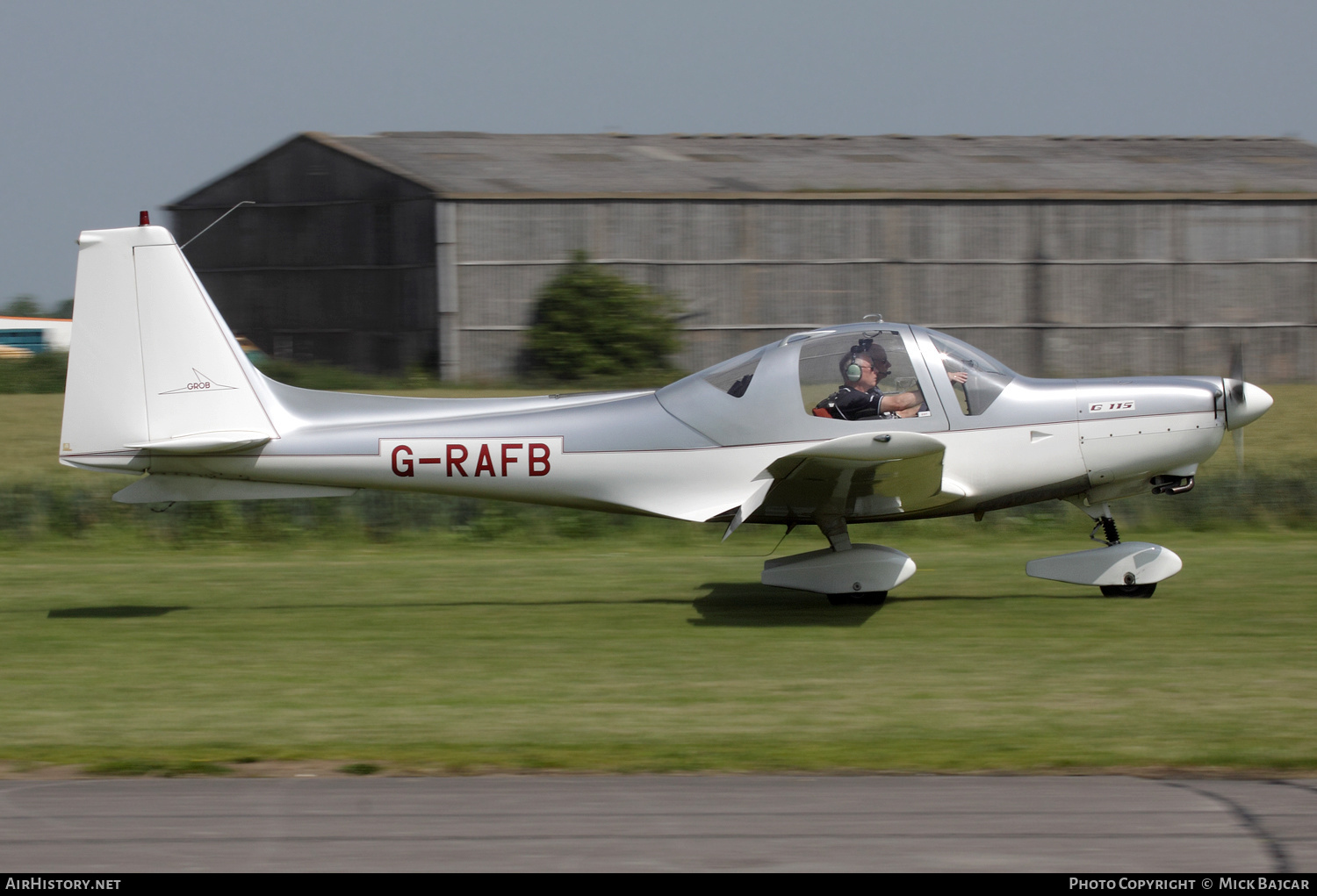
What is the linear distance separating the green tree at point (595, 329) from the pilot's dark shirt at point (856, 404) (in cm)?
2167

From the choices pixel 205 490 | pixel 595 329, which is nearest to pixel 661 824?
pixel 205 490

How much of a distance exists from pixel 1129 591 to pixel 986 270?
24061 millimetres

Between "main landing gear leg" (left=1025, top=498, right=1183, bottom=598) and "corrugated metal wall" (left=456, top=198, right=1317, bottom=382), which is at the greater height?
"corrugated metal wall" (left=456, top=198, right=1317, bottom=382)

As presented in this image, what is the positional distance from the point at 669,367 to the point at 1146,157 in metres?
15.1

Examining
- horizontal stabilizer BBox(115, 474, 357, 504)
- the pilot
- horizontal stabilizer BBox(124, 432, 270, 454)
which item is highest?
the pilot

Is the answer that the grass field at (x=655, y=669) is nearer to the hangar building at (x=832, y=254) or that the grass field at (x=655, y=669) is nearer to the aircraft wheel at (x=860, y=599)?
the aircraft wheel at (x=860, y=599)

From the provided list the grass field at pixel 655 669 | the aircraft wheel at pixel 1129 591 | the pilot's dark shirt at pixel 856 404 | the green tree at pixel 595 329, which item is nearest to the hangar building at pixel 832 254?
the green tree at pixel 595 329

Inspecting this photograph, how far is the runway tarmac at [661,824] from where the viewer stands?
170 inches

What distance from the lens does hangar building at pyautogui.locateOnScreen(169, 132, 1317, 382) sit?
3125 cm

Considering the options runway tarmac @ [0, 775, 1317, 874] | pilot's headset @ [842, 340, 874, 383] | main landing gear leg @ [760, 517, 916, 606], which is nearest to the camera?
runway tarmac @ [0, 775, 1317, 874]


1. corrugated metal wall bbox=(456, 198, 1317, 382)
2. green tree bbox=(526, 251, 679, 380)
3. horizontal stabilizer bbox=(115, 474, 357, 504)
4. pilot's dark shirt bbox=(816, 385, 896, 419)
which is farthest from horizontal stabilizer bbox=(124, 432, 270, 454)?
corrugated metal wall bbox=(456, 198, 1317, 382)

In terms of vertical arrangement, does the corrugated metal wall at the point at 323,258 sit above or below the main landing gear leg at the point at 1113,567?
above

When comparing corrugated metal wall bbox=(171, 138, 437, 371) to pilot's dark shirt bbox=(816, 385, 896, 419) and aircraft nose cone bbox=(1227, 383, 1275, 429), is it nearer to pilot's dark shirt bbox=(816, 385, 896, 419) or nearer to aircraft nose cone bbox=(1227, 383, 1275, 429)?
pilot's dark shirt bbox=(816, 385, 896, 419)

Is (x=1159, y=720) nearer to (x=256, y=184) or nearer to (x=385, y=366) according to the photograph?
(x=385, y=366)
